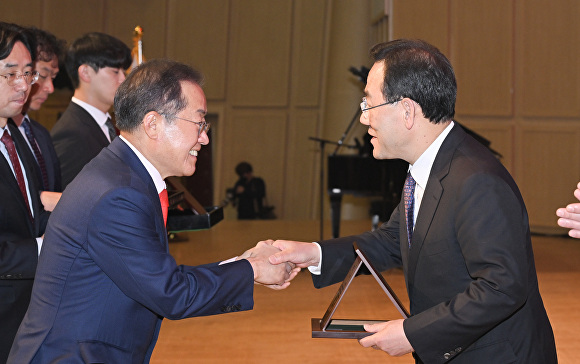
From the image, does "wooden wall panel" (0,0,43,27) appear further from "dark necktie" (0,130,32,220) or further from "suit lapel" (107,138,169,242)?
"suit lapel" (107,138,169,242)

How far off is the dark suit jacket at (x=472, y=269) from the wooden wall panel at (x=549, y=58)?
7.92 meters

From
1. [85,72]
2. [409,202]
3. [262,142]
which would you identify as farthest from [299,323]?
[262,142]

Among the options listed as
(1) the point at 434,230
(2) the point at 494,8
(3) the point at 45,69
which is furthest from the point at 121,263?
(2) the point at 494,8

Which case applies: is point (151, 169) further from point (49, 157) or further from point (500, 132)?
point (500, 132)

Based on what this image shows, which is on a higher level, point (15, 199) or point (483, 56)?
point (483, 56)

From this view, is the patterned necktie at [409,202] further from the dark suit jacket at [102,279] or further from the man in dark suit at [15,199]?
the man in dark suit at [15,199]

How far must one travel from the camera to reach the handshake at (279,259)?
7.85 ft

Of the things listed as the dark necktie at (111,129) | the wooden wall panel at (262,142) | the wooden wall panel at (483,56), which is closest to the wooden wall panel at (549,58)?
the wooden wall panel at (483,56)

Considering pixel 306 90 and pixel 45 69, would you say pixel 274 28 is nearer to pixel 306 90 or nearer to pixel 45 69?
pixel 306 90

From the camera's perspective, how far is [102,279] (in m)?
1.97

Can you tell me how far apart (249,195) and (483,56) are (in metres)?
4.30

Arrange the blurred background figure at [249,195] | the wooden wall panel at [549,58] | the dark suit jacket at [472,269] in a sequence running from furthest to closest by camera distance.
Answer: the blurred background figure at [249,195]
the wooden wall panel at [549,58]
the dark suit jacket at [472,269]

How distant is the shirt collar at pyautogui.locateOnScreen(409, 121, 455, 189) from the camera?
2.13 meters

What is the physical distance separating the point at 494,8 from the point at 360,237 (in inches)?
307
